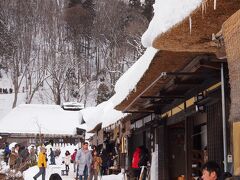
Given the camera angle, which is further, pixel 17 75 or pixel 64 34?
pixel 64 34

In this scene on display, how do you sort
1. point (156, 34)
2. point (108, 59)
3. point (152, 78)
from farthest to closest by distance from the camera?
point (108, 59) → point (152, 78) → point (156, 34)

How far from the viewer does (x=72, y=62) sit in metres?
56.2

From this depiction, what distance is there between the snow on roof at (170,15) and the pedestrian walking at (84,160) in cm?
905

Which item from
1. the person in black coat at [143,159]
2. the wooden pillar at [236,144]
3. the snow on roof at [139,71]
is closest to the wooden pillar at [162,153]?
the person in black coat at [143,159]

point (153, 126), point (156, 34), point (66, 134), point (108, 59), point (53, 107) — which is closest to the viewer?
point (156, 34)

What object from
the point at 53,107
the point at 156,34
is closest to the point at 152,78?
the point at 156,34

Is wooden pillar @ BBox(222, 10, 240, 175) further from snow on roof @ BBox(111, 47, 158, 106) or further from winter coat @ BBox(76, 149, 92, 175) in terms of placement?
winter coat @ BBox(76, 149, 92, 175)

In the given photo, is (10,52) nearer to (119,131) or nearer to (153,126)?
(119,131)

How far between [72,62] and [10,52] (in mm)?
7314

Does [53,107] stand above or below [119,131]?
above

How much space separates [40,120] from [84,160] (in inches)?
1186

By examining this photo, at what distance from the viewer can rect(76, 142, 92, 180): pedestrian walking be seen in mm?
13945

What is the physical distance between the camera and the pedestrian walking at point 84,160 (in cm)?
1395

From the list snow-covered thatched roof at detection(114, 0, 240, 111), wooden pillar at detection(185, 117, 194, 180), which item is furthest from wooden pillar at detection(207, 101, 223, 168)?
wooden pillar at detection(185, 117, 194, 180)
